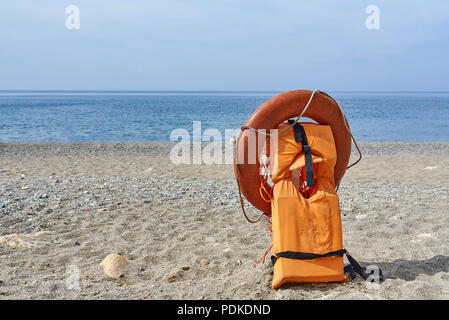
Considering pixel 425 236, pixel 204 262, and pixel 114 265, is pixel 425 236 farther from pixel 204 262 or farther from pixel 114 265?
pixel 114 265

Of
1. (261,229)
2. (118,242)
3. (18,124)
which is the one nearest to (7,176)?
(118,242)

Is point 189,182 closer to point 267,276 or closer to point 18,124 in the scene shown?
point 267,276

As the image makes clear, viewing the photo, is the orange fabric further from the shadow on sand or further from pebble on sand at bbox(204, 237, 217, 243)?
pebble on sand at bbox(204, 237, 217, 243)

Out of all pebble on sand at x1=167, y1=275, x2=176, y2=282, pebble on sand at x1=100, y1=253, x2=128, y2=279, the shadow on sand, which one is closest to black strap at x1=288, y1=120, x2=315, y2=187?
the shadow on sand

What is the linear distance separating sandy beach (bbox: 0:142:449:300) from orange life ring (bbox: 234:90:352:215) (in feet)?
2.36

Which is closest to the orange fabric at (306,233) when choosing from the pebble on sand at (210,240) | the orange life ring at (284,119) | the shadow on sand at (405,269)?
the shadow on sand at (405,269)

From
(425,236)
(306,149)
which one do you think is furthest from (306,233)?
(425,236)

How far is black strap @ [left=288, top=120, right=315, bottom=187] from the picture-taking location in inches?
121

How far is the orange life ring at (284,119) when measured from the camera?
324 centimetres

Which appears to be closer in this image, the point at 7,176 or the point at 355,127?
the point at 7,176

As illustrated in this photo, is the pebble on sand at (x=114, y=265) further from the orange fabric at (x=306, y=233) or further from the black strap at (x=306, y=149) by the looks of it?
the black strap at (x=306, y=149)

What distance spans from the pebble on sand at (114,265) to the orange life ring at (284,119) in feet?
4.19

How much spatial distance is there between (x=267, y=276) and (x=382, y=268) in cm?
103
